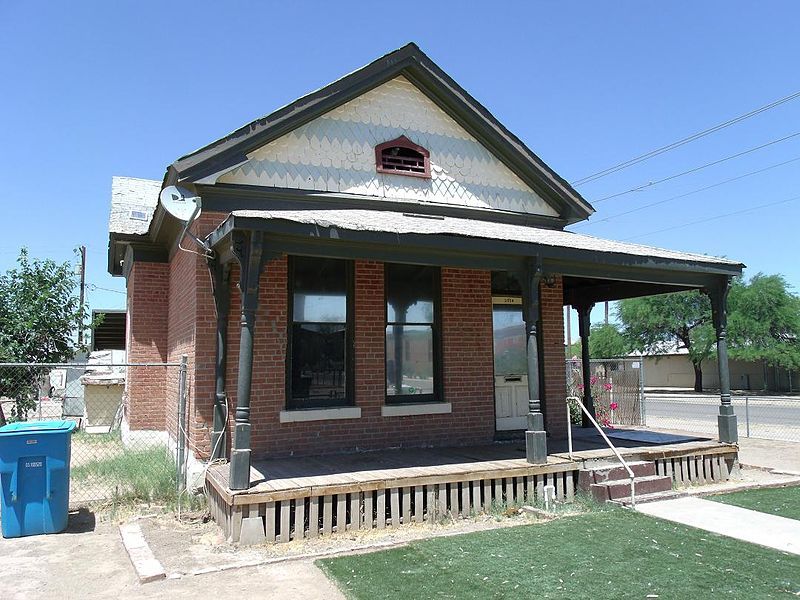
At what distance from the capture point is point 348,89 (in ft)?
30.5

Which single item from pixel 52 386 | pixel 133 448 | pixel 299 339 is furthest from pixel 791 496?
pixel 52 386

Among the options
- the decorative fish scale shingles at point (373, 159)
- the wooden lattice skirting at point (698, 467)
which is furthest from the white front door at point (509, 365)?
the wooden lattice skirting at point (698, 467)

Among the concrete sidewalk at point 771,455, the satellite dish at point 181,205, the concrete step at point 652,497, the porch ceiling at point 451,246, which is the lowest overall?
the concrete sidewalk at point 771,455

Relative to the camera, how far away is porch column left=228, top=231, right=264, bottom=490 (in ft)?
21.2

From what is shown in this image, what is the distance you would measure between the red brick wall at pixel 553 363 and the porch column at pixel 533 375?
2309 millimetres

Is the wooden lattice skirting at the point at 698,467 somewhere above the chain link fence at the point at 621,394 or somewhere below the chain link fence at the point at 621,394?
below

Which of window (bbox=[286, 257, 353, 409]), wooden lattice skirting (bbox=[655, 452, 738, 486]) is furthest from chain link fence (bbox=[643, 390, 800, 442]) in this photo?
window (bbox=[286, 257, 353, 409])

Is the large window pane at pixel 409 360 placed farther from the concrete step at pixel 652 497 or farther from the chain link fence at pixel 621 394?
the chain link fence at pixel 621 394

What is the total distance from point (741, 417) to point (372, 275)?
19.0 m

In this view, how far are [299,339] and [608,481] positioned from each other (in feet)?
14.9

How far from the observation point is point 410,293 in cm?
948

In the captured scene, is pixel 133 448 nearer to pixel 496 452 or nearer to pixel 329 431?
pixel 329 431

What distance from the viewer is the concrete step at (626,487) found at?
785 centimetres

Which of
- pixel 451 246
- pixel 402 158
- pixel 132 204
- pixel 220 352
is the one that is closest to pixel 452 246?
pixel 451 246
